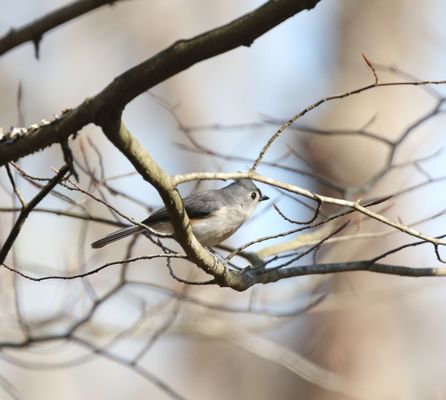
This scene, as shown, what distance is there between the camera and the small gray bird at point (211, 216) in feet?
15.4

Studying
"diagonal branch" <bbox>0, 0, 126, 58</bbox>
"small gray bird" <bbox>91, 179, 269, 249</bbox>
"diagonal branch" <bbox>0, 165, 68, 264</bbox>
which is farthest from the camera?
"small gray bird" <bbox>91, 179, 269, 249</bbox>

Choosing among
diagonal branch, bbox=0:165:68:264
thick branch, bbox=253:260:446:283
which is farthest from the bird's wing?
diagonal branch, bbox=0:165:68:264

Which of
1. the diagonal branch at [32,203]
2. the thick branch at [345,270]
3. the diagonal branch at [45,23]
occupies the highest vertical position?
the thick branch at [345,270]

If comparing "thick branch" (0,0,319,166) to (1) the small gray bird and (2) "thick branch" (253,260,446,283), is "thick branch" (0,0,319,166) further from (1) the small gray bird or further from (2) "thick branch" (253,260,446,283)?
(1) the small gray bird

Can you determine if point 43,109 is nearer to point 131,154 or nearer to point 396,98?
point 396,98

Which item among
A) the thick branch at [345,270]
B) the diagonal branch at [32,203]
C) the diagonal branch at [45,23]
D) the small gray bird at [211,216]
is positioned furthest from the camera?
the small gray bird at [211,216]

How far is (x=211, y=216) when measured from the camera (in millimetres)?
4852

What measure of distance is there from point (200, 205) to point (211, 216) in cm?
14

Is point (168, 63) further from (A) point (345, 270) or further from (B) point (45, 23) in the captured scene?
(A) point (345, 270)

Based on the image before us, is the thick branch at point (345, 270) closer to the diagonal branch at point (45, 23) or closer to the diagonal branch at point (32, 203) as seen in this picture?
the diagonal branch at point (32, 203)

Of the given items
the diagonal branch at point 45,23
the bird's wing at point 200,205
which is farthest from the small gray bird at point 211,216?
the diagonal branch at point 45,23

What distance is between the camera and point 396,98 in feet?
28.5

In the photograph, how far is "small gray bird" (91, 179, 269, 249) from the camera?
4.70m

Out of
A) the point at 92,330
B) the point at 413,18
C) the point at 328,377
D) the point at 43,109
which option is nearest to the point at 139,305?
the point at 92,330
